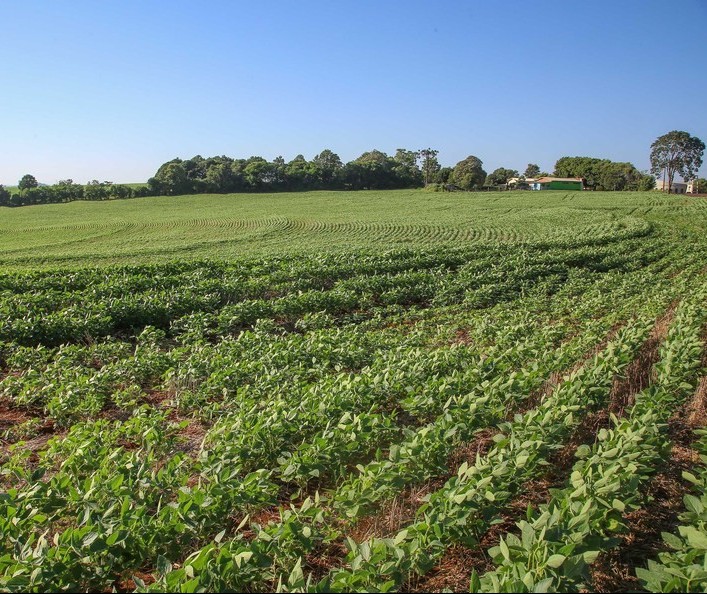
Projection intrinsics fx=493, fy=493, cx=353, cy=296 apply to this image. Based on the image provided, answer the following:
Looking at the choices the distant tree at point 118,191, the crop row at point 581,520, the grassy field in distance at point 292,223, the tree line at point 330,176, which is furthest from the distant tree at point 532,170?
the crop row at point 581,520

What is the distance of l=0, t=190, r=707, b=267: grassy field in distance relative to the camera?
3083cm

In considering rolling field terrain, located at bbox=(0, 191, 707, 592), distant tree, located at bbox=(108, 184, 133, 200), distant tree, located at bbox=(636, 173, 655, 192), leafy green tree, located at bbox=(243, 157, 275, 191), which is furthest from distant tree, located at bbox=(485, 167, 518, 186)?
rolling field terrain, located at bbox=(0, 191, 707, 592)

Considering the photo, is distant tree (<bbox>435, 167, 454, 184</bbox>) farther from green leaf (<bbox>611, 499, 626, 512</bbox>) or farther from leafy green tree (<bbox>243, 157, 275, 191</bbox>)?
green leaf (<bbox>611, 499, 626, 512</bbox>)

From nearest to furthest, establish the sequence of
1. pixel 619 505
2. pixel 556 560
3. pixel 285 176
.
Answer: pixel 556 560 < pixel 619 505 < pixel 285 176

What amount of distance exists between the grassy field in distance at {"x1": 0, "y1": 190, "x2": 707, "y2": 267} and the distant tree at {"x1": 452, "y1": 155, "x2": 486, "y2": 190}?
26.5 meters

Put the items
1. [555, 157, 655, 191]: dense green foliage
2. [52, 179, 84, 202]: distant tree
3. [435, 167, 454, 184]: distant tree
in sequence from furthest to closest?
[435, 167, 454, 184]: distant tree < [555, 157, 655, 191]: dense green foliage < [52, 179, 84, 202]: distant tree

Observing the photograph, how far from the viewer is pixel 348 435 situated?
4398 millimetres

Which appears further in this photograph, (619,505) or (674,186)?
(674,186)

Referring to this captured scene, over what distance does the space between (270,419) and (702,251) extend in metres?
24.0

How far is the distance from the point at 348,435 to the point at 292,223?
4193 centimetres

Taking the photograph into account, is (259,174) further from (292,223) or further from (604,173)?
(604,173)

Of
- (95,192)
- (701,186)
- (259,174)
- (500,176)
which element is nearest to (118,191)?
(95,192)

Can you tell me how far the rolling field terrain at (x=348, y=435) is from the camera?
3.01m

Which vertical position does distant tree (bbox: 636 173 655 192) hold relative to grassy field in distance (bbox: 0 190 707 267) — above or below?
above
